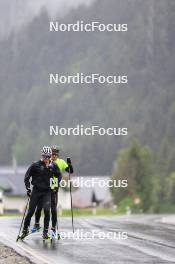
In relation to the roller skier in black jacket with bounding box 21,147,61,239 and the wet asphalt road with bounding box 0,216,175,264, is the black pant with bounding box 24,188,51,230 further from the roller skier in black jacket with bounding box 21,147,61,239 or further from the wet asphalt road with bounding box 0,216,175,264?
the wet asphalt road with bounding box 0,216,175,264

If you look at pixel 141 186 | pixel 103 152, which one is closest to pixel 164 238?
pixel 141 186

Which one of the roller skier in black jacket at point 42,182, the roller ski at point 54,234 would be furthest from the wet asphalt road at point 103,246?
the roller skier in black jacket at point 42,182

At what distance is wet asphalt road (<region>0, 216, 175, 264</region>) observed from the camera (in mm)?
14180

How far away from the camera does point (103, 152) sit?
196375 mm

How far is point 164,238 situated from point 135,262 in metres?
5.13

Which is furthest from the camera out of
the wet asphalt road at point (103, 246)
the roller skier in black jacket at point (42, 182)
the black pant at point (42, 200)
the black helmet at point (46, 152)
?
the black pant at point (42, 200)

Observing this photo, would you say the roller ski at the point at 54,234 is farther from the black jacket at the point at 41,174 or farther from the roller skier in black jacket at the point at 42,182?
the black jacket at the point at 41,174

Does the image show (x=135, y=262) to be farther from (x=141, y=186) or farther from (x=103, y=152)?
(x=103, y=152)

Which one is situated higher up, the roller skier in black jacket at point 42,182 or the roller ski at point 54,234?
the roller skier in black jacket at point 42,182

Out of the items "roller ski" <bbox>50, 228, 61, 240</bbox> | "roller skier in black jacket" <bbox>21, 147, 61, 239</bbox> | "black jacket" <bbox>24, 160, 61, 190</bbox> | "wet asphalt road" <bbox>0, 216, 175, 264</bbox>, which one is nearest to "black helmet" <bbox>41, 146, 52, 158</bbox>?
"roller skier in black jacket" <bbox>21, 147, 61, 239</bbox>

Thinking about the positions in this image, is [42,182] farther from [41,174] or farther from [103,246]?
[103,246]

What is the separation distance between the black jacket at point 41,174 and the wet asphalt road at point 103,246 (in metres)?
1.14

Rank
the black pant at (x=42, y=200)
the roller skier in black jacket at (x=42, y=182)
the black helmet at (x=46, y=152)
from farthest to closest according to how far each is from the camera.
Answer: the black pant at (x=42, y=200) < the roller skier in black jacket at (x=42, y=182) < the black helmet at (x=46, y=152)

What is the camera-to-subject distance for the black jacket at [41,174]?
17719 millimetres
